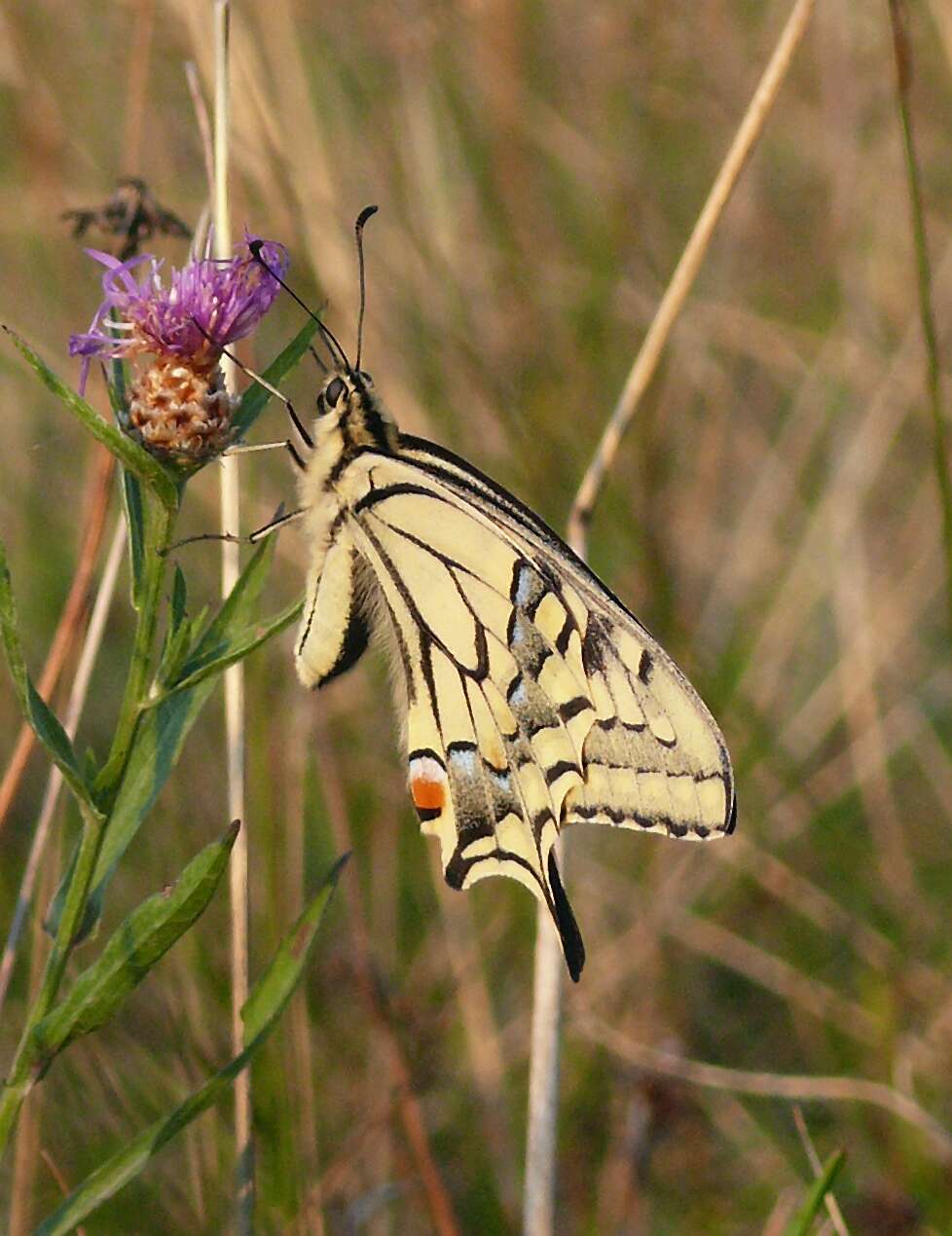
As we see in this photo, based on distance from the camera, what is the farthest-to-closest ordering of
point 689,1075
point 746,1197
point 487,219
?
point 487,219, point 746,1197, point 689,1075

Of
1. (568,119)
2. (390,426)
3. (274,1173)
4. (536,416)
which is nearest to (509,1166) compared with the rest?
(274,1173)

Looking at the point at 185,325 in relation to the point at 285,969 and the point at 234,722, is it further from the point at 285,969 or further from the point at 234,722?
the point at 285,969

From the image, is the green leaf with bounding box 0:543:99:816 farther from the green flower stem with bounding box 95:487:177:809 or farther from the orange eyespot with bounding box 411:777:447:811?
the orange eyespot with bounding box 411:777:447:811

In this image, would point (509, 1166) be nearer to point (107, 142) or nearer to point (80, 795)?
point (80, 795)

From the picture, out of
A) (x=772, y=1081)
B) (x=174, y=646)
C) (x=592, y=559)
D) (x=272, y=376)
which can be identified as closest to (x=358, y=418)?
(x=272, y=376)

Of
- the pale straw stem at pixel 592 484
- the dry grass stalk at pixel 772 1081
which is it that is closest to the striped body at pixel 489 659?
the pale straw stem at pixel 592 484

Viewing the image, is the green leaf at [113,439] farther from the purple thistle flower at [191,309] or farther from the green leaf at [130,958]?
the green leaf at [130,958]
